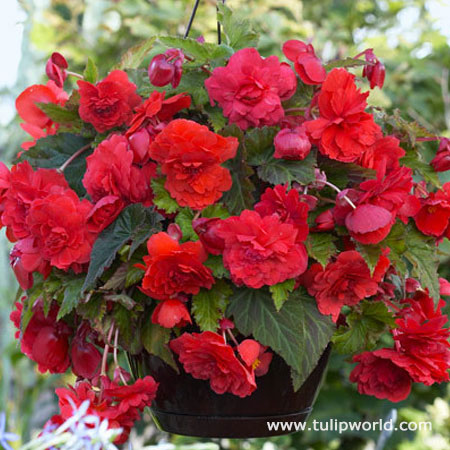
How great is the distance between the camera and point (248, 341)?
81 cm

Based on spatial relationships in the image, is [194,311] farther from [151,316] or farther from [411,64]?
[411,64]

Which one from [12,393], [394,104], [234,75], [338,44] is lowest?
[12,393]

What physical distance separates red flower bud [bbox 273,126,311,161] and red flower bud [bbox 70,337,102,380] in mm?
383

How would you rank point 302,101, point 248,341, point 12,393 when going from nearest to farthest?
point 248,341 < point 302,101 < point 12,393

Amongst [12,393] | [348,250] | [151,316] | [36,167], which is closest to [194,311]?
[151,316]

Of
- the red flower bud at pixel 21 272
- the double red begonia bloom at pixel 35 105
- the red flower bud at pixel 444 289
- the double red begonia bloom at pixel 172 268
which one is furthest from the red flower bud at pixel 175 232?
the red flower bud at pixel 444 289

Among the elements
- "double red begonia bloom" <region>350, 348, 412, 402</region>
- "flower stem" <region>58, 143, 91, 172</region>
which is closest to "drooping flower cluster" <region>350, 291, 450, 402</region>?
"double red begonia bloom" <region>350, 348, 412, 402</region>

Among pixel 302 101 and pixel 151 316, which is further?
pixel 302 101

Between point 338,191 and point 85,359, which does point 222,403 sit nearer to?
point 85,359

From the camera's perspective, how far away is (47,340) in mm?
939

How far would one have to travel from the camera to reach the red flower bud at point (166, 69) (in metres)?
0.85

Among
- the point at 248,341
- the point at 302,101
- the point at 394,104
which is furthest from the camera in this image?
the point at 394,104

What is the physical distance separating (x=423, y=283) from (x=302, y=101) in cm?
31

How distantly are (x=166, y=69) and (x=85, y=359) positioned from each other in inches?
16.6
